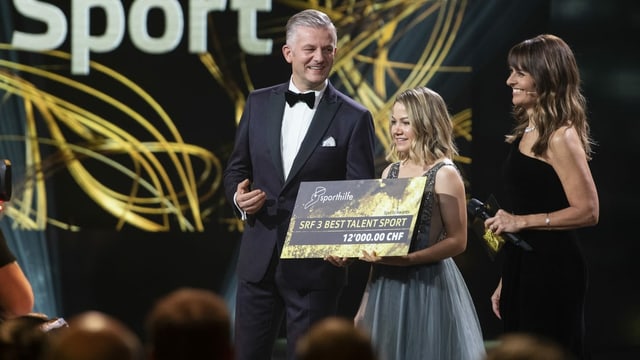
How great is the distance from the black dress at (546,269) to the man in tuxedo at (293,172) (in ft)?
2.01

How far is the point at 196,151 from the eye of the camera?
5465mm

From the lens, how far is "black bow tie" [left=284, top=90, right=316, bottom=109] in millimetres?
3771

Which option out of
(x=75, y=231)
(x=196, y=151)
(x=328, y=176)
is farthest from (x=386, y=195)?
(x=75, y=231)

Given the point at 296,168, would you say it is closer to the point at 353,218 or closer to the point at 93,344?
the point at 353,218

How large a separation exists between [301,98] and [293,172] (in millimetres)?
284

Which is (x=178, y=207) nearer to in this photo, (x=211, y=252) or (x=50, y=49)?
(x=211, y=252)

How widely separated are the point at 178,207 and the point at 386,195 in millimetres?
2249

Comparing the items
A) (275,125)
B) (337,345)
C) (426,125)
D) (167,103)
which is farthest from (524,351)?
(167,103)

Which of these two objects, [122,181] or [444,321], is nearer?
[444,321]

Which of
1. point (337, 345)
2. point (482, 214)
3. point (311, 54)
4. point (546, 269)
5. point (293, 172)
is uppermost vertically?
point (311, 54)

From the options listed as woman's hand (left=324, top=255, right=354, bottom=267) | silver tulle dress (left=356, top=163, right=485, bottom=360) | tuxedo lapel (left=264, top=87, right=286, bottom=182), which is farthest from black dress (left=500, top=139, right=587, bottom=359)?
tuxedo lapel (left=264, top=87, right=286, bottom=182)

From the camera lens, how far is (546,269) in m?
3.37

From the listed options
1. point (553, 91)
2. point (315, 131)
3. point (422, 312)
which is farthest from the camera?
point (315, 131)

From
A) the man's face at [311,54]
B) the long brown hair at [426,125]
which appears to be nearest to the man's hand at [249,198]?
the man's face at [311,54]
